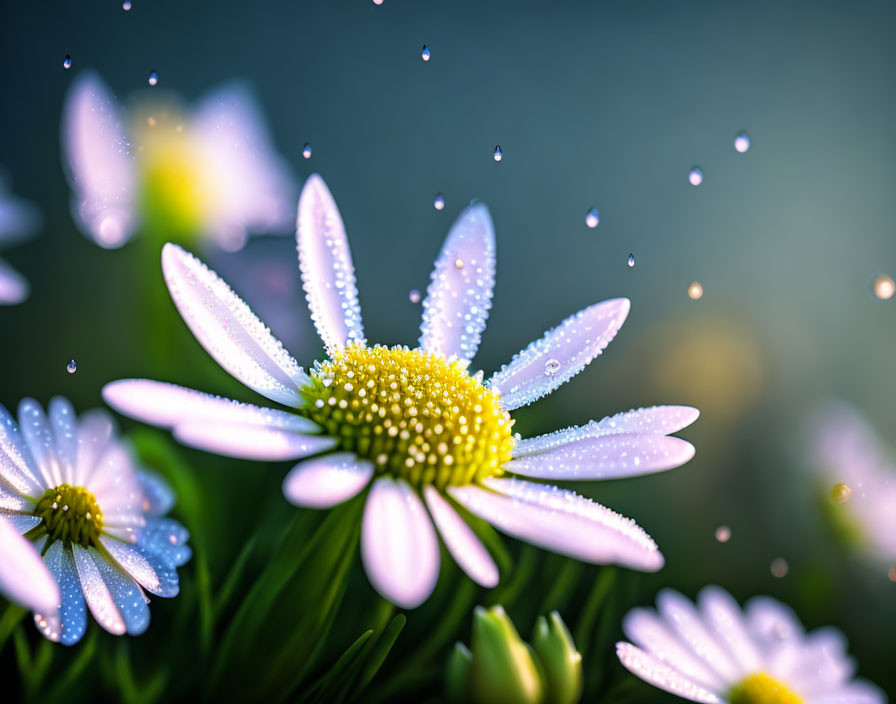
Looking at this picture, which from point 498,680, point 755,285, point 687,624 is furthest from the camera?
point 755,285

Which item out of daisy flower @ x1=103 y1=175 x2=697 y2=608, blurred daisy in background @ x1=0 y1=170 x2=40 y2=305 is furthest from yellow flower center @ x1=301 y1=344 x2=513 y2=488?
Answer: blurred daisy in background @ x1=0 y1=170 x2=40 y2=305

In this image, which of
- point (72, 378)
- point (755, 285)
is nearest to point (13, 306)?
point (72, 378)

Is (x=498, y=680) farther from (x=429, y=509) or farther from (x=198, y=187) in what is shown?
(x=198, y=187)

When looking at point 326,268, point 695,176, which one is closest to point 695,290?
point 695,176

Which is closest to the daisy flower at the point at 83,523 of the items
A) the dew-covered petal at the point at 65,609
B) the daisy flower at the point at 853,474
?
the dew-covered petal at the point at 65,609

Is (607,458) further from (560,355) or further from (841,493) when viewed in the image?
(841,493)

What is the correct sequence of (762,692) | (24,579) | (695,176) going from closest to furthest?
(24,579)
(762,692)
(695,176)
